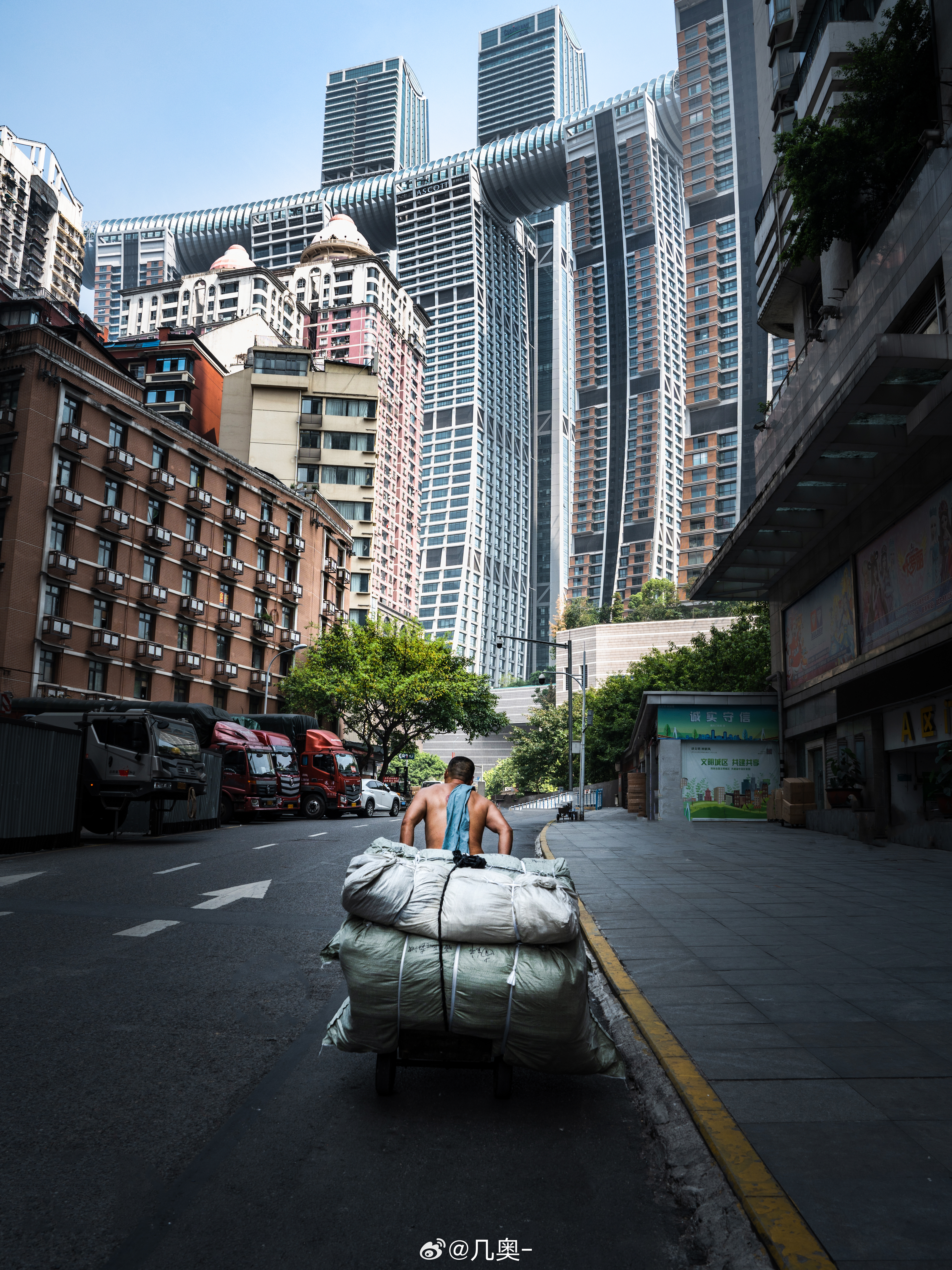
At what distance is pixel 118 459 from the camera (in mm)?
44969

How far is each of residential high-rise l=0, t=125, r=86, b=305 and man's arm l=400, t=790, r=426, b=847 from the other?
396 feet

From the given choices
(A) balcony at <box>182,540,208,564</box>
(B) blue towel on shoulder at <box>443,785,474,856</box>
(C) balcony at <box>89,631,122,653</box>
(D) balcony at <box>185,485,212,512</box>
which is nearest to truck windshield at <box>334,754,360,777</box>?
(C) balcony at <box>89,631,122,653</box>

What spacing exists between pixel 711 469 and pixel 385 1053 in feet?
521

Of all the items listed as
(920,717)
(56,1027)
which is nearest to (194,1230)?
(56,1027)

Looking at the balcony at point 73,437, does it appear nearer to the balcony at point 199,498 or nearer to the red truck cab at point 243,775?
the balcony at point 199,498

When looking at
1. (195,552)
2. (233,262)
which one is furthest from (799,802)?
(233,262)

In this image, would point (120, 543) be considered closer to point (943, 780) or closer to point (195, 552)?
point (195, 552)

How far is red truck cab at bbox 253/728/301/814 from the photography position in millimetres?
30172

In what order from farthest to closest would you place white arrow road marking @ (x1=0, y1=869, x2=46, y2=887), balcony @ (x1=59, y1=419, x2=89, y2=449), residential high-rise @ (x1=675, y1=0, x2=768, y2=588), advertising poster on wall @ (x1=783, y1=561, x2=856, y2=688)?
1. residential high-rise @ (x1=675, y1=0, x2=768, y2=588)
2. balcony @ (x1=59, y1=419, x2=89, y2=449)
3. advertising poster on wall @ (x1=783, y1=561, x2=856, y2=688)
4. white arrow road marking @ (x1=0, y1=869, x2=46, y2=887)

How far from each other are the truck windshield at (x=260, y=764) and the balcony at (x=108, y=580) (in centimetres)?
1837

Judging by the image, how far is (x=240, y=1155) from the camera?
384cm

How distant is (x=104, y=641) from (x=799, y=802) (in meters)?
30.8

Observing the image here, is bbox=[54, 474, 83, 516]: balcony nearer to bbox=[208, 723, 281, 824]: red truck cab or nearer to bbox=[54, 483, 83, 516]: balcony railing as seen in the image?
bbox=[54, 483, 83, 516]: balcony railing

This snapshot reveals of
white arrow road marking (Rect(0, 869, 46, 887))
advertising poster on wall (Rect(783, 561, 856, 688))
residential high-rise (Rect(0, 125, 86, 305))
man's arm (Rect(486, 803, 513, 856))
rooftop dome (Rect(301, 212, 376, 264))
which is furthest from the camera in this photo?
rooftop dome (Rect(301, 212, 376, 264))
